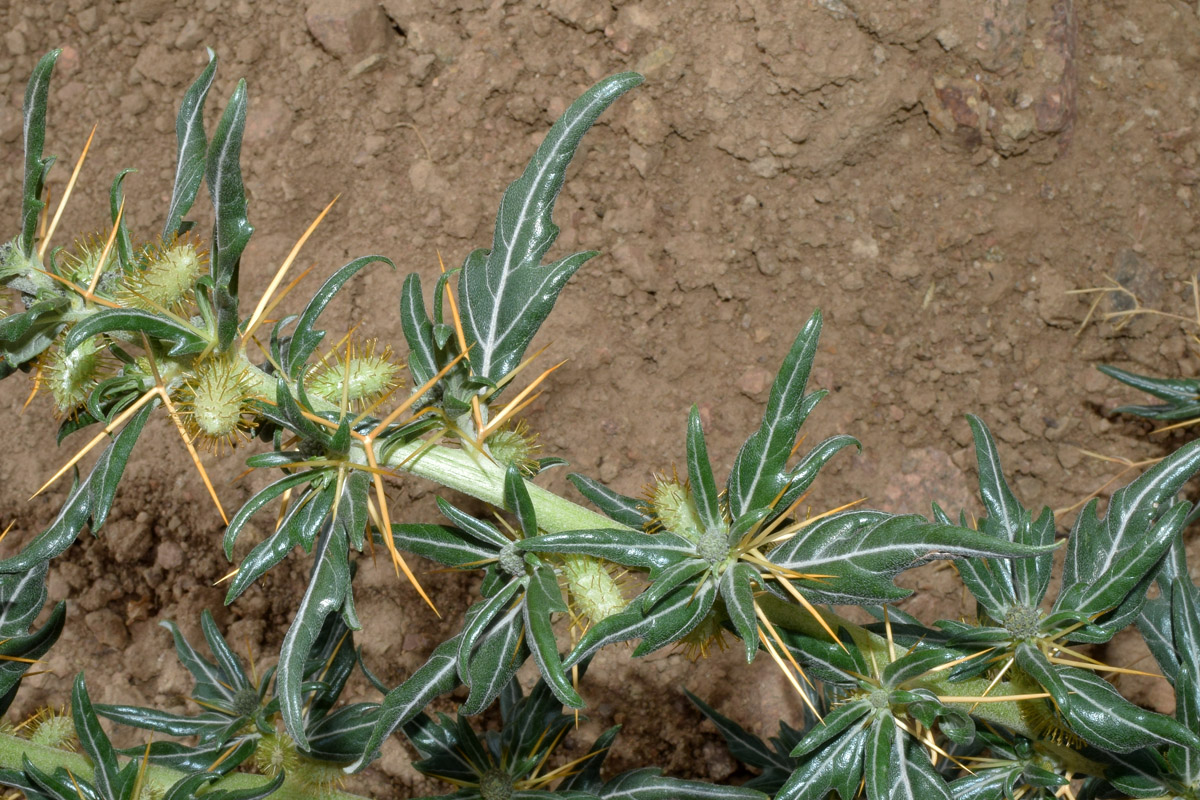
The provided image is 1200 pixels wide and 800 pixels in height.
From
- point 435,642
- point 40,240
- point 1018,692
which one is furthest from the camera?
point 435,642

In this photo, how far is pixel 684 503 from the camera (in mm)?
1776

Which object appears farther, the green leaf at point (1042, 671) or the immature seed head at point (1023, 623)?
the immature seed head at point (1023, 623)

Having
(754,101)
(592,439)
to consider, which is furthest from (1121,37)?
(592,439)

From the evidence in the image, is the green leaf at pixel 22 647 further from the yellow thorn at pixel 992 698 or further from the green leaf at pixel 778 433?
the yellow thorn at pixel 992 698

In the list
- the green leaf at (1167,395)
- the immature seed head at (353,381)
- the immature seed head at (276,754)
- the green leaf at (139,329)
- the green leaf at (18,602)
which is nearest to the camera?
the green leaf at (139,329)

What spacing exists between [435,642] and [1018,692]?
2248 mm

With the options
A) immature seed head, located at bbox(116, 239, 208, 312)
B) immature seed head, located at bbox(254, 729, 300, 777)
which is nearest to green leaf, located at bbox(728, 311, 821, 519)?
immature seed head, located at bbox(116, 239, 208, 312)

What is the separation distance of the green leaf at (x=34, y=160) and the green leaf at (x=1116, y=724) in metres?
1.99

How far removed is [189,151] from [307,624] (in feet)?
3.04

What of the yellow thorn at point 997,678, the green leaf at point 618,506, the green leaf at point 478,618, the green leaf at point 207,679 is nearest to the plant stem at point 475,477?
the green leaf at point 478,618

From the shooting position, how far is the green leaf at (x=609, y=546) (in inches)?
61.1

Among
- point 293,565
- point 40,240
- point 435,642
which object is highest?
point 40,240

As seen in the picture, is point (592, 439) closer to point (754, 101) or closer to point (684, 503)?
point (754, 101)

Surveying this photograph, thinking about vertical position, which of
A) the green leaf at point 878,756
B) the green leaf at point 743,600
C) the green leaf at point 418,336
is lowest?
the green leaf at point 878,756
